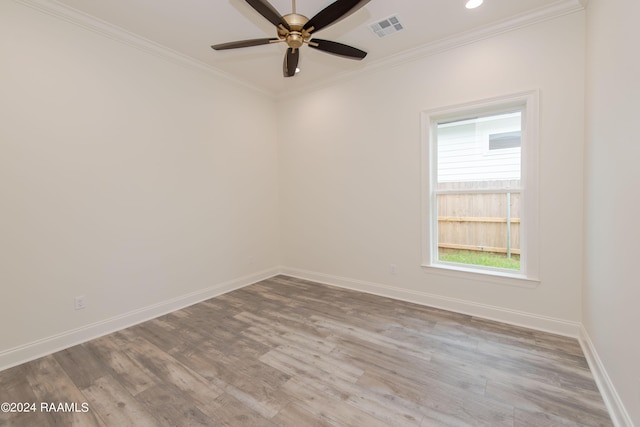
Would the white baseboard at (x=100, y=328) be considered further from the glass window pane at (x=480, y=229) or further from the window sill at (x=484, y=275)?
the glass window pane at (x=480, y=229)

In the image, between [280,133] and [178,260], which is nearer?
[178,260]

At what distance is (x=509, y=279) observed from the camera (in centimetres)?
275

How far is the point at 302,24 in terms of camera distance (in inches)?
78.2

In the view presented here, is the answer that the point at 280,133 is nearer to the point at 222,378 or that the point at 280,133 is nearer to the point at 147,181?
the point at 147,181

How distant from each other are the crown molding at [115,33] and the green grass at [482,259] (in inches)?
151

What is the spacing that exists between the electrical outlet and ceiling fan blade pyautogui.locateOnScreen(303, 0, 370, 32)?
311cm

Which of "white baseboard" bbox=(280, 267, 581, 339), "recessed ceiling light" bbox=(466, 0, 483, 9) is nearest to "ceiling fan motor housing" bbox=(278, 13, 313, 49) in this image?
"recessed ceiling light" bbox=(466, 0, 483, 9)

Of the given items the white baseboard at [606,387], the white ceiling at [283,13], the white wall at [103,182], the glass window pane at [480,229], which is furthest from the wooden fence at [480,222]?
the white wall at [103,182]

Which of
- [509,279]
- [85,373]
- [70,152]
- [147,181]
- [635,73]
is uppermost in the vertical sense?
[635,73]

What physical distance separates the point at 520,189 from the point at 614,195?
1.12 metres

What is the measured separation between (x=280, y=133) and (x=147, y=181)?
87.9 inches

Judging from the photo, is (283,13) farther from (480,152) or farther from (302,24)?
(480,152)

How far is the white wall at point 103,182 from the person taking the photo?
2.21 metres

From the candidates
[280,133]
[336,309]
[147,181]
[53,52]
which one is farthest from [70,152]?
[336,309]
